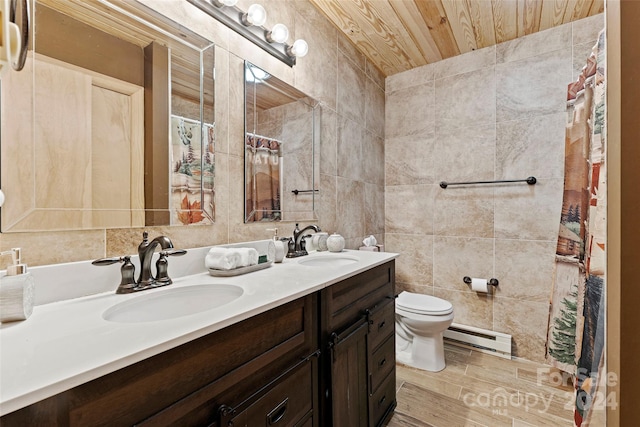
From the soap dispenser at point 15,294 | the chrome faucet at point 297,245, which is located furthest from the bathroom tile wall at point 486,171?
the soap dispenser at point 15,294

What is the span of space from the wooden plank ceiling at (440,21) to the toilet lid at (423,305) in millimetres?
1978

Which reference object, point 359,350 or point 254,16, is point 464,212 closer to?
point 359,350

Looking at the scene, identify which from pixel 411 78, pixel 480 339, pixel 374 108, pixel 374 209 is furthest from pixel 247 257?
pixel 411 78

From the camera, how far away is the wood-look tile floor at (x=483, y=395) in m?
1.51

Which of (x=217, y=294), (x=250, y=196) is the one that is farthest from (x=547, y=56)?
(x=217, y=294)

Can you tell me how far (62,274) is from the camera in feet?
2.57

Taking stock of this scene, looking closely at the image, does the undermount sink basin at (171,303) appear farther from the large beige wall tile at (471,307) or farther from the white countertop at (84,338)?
the large beige wall tile at (471,307)

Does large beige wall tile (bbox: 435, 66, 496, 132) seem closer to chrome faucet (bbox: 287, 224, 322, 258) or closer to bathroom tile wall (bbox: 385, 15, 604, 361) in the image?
bathroom tile wall (bbox: 385, 15, 604, 361)

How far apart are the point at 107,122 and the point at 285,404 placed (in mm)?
1046

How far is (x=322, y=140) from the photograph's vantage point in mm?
1908

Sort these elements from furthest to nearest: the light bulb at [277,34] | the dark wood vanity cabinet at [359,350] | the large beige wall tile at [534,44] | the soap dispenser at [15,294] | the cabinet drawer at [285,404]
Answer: the large beige wall tile at [534,44], the light bulb at [277,34], the dark wood vanity cabinet at [359,350], the cabinet drawer at [285,404], the soap dispenser at [15,294]

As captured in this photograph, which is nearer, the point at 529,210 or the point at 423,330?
the point at 423,330

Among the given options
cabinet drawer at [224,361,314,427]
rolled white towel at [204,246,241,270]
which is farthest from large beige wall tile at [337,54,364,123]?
cabinet drawer at [224,361,314,427]

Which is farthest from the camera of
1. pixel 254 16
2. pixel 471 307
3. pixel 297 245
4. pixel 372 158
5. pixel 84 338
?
pixel 372 158
